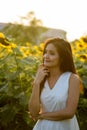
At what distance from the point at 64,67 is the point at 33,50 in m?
3.00

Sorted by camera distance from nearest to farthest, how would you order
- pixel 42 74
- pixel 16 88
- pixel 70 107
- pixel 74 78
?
1. pixel 70 107
2. pixel 74 78
3. pixel 42 74
4. pixel 16 88

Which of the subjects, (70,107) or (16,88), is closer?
(70,107)

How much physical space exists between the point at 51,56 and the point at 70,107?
456 millimetres

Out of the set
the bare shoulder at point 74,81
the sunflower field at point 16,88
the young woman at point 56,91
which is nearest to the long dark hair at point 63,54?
the young woman at point 56,91

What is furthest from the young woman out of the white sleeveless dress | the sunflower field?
the sunflower field

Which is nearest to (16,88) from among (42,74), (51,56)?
(42,74)

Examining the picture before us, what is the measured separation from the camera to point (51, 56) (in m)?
4.36

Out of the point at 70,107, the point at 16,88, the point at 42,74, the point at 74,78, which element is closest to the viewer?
the point at 70,107

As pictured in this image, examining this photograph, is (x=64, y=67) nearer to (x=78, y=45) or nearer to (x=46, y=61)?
(x=46, y=61)

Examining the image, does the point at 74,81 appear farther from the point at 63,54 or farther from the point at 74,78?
the point at 63,54

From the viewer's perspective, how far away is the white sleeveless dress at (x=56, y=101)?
14.0 feet

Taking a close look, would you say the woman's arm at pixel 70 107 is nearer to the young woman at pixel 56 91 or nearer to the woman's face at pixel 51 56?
the young woman at pixel 56 91

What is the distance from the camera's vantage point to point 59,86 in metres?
4.34

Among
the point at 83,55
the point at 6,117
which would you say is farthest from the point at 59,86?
the point at 83,55
